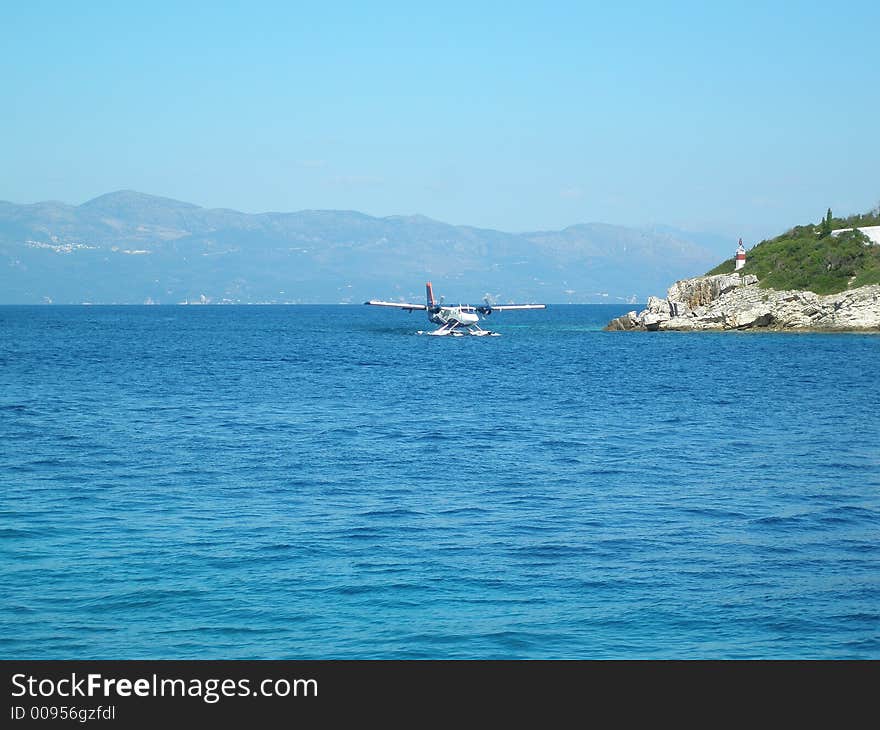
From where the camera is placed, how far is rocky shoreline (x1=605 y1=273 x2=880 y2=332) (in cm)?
11456

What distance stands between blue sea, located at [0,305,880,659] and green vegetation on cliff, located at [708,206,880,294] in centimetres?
7425

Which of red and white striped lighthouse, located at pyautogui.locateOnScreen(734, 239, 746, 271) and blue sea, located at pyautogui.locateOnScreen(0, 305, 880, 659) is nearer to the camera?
blue sea, located at pyautogui.locateOnScreen(0, 305, 880, 659)

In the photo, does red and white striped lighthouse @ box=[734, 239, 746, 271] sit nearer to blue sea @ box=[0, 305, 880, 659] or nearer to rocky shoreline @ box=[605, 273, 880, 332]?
rocky shoreline @ box=[605, 273, 880, 332]

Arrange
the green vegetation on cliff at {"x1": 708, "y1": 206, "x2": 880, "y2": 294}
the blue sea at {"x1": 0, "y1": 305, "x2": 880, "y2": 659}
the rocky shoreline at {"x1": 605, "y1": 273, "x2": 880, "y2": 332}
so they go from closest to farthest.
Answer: the blue sea at {"x1": 0, "y1": 305, "x2": 880, "y2": 659} → the rocky shoreline at {"x1": 605, "y1": 273, "x2": 880, "y2": 332} → the green vegetation on cliff at {"x1": 708, "y1": 206, "x2": 880, "y2": 294}

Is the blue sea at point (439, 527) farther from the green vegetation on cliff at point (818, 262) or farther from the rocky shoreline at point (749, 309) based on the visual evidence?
the green vegetation on cliff at point (818, 262)

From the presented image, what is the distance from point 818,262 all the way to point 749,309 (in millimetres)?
11022

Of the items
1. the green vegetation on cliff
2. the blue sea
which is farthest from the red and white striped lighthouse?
the blue sea

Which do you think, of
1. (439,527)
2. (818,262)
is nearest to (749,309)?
(818,262)

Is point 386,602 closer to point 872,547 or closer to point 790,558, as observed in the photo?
point 790,558

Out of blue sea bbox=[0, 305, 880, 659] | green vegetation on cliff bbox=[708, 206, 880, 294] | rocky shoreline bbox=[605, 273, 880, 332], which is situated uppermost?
green vegetation on cliff bbox=[708, 206, 880, 294]

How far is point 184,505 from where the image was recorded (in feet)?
84.4

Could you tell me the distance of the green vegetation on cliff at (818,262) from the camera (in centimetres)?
12149

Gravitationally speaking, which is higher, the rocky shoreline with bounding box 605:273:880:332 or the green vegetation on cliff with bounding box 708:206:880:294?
the green vegetation on cliff with bounding box 708:206:880:294

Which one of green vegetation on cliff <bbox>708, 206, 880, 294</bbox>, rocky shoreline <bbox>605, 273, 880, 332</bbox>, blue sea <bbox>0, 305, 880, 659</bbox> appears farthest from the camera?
green vegetation on cliff <bbox>708, 206, 880, 294</bbox>
